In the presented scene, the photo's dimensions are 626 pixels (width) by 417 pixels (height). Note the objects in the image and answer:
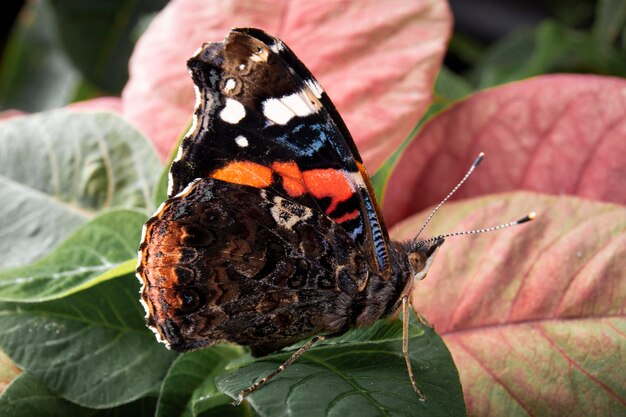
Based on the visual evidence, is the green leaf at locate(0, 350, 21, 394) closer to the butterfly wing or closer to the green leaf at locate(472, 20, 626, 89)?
the butterfly wing

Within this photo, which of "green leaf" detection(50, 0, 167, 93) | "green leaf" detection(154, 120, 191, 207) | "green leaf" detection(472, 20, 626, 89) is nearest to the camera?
"green leaf" detection(154, 120, 191, 207)

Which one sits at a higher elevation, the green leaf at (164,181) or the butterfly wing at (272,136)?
the butterfly wing at (272,136)

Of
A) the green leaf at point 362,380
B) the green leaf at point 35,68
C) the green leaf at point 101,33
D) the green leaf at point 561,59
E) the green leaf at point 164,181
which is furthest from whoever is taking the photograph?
the green leaf at point 35,68

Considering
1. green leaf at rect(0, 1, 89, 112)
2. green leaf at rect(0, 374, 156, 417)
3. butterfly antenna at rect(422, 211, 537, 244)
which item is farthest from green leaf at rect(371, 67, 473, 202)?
green leaf at rect(0, 1, 89, 112)

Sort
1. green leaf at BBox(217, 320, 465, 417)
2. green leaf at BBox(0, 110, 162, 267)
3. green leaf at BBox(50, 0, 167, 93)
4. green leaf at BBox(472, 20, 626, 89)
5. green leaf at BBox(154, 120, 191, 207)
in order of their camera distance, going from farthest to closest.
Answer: green leaf at BBox(50, 0, 167, 93) < green leaf at BBox(472, 20, 626, 89) < green leaf at BBox(0, 110, 162, 267) < green leaf at BBox(154, 120, 191, 207) < green leaf at BBox(217, 320, 465, 417)

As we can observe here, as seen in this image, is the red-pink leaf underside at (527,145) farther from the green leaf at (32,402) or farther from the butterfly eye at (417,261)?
the green leaf at (32,402)

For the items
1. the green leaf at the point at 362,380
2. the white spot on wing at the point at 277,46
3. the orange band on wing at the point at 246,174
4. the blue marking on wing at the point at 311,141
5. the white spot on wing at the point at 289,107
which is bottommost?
the green leaf at the point at 362,380

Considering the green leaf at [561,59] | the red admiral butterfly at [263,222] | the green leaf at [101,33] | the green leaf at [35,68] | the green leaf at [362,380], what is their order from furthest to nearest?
1. the green leaf at [35,68]
2. the green leaf at [101,33]
3. the green leaf at [561,59]
4. the red admiral butterfly at [263,222]
5. the green leaf at [362,380]

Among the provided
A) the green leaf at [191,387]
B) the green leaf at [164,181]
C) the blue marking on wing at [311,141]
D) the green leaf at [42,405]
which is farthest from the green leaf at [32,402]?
the blue marking on wing at [311,141]
